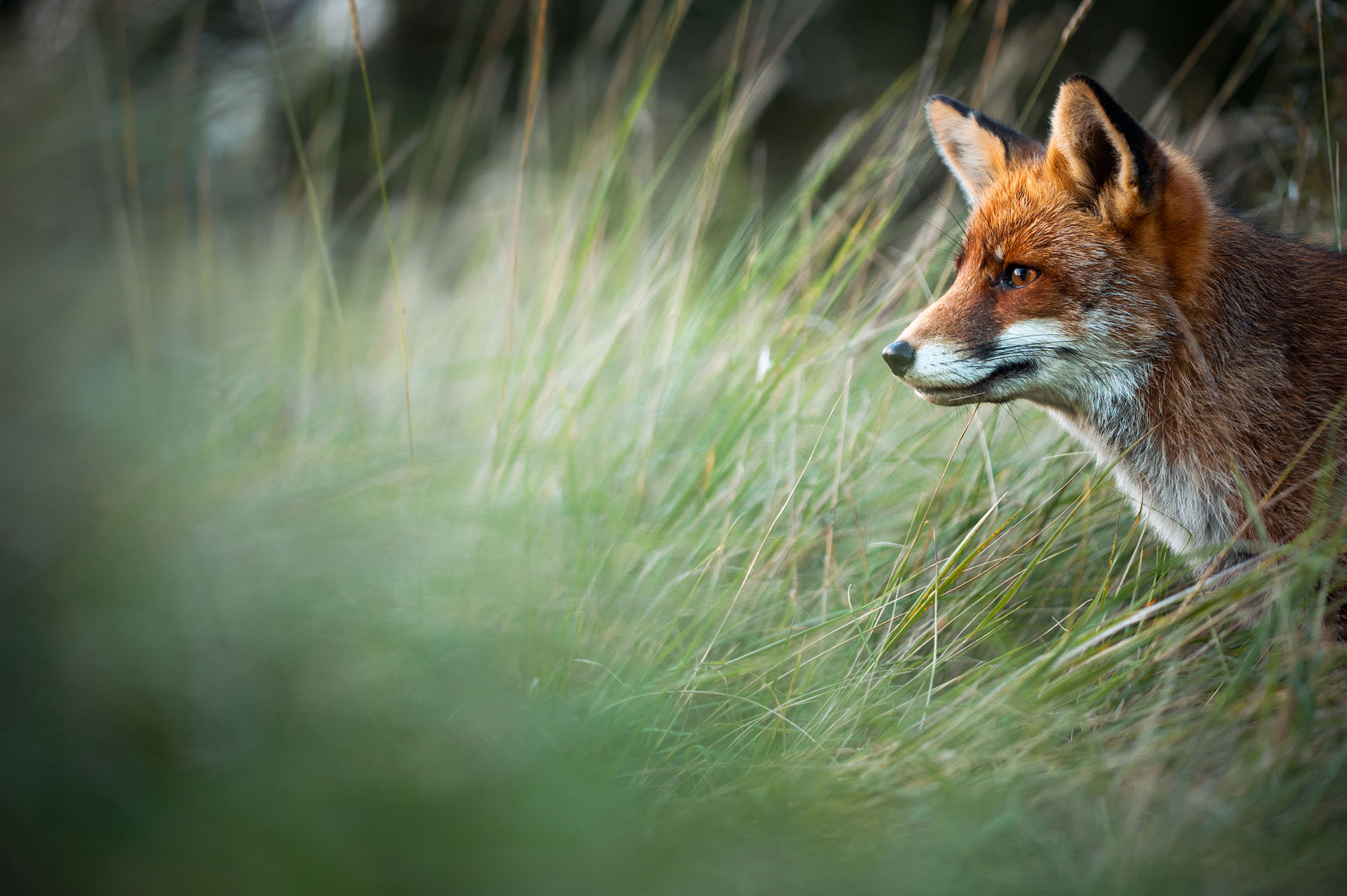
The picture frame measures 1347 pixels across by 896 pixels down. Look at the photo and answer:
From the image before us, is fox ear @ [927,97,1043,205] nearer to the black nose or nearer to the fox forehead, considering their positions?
the fox forehead

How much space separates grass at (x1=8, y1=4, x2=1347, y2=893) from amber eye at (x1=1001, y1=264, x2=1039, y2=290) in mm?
382

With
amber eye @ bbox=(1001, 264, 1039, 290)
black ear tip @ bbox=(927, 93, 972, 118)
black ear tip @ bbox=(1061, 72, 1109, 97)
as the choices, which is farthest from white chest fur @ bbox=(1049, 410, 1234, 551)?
black ear tip @ bbox=(927, 93, 972, 118)

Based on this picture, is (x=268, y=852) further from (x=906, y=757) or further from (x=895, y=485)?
(x=895, y=485)

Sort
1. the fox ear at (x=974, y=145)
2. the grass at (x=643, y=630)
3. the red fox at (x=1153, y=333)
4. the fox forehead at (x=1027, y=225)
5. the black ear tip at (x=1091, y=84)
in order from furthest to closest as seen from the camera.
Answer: the fox ear at (x=974, y=145) < the fox forehead at (x=1027, y=225) < the red fox at (x=1153, y=333) < the black ear tip at (x=1091, y=84) < the grass at (x=643, y=630)

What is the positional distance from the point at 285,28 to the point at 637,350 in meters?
5.18

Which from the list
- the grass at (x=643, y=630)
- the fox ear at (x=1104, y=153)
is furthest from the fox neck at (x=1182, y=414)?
the fox ear at (x=1104, y=153)

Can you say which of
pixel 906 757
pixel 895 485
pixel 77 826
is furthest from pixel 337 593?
pixel 895 485

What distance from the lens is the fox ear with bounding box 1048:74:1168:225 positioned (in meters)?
1.99

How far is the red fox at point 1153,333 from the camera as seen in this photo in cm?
205

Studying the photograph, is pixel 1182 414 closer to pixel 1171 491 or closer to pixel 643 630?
pixel 1171 491

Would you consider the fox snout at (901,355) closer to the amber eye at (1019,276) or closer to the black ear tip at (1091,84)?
the amber eye at (1019,276)

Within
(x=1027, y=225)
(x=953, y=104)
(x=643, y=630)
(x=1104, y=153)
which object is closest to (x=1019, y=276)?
(x=1027, y=225)

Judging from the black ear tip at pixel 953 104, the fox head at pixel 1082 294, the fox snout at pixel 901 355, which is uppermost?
the black ear tip at pixel 953 104

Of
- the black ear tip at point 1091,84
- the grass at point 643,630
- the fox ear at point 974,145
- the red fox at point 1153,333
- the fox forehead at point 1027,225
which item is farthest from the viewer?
the fox ear at point 974,145
